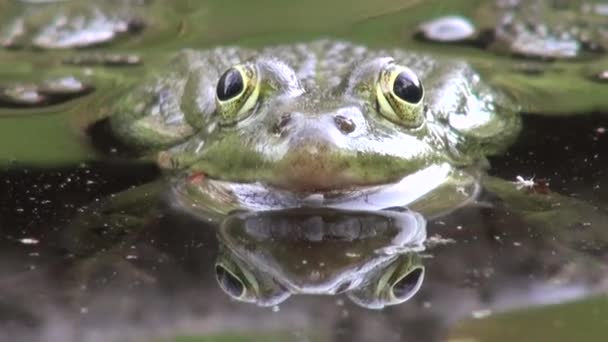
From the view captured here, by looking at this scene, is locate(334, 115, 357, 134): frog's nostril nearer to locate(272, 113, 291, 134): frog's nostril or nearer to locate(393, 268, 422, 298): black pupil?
locate(272, 113, 291, 134): frog's nostril

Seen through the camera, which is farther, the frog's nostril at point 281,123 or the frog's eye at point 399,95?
the frog's eye at point 399,95

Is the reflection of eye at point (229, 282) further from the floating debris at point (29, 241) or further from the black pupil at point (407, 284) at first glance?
the floating debris at point (29, 241)

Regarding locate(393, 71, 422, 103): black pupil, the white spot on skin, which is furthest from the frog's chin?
locate(393, 71, 422, 103): black pupil

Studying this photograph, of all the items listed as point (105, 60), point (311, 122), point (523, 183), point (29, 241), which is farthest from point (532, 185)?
point (105, 60)

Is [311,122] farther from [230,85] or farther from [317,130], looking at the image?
[230,85]

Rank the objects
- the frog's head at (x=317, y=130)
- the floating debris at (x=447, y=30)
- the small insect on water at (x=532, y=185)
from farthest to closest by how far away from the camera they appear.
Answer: the floating debris at (x=447, y=30)
the small insect on water at (x=532, y=185)
the frog's head at (x=317, y=130)

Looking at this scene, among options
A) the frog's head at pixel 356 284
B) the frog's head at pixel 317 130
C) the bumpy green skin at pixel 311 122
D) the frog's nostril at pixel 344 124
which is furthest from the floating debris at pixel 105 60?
the frog's head at pixel 356 284

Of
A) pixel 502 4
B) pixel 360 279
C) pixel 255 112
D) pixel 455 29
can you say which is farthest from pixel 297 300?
pixel 502 4
